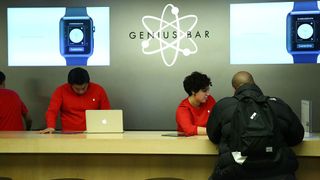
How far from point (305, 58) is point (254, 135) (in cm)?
260

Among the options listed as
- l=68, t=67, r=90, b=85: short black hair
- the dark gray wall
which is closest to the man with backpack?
l=68, t=67, r=90, b=85: short black hair

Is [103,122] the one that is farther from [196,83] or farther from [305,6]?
[305,6]

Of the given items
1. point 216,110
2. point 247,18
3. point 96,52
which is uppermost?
point 247,18

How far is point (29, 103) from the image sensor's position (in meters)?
5.58

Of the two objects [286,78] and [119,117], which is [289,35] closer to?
[286,78]

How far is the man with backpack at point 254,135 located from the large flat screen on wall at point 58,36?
2655mm

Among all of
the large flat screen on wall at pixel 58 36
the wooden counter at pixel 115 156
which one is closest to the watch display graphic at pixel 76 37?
the large flat screen on wall at pixel 58 36

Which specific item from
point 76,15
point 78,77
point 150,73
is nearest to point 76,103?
point 78,77

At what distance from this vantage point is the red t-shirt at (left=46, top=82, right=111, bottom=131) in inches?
192

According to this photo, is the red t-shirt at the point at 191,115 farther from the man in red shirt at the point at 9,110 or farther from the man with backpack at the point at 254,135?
the man in red shirt at the point at 9,110

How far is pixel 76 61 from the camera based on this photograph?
5.51 m

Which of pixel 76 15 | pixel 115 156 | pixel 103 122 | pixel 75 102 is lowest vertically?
pixel 115 156

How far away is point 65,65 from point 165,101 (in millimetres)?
1203

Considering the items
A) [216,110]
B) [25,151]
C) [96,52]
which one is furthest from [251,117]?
[96,52]
